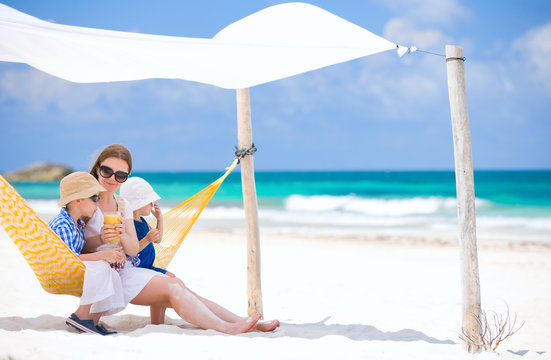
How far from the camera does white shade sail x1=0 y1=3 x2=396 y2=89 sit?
2109mm

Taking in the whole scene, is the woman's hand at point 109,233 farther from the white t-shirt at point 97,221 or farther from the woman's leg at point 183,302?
the woman's leg at point 183,302

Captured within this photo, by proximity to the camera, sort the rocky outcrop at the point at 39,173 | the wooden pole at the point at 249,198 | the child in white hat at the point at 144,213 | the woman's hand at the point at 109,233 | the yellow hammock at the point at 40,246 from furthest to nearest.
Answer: the rocky outcrop at the point at 39,173
the wooden pole at the point at 249,198
the child in white hat at the point at 144,213
the woman's hand at the point at 109,233
the yellow hammock at the point at 40,246

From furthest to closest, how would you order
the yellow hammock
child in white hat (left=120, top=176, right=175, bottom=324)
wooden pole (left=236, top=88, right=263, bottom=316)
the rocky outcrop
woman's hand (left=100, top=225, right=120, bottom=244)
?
1. the rocky outcrop
2. wooden pole (left=236, top=88, right=263, bottom=316)
3. child in white hat (left=120, top=176, right=175, bottom=324)
4. woman's hand (left=100, top=225, right=120, bottom=244)
5. the yellow hammock

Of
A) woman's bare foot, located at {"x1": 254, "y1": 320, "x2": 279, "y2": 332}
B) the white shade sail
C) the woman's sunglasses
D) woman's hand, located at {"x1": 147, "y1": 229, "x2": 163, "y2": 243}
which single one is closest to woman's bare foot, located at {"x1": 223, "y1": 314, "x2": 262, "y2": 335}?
woman's bare foot, located at {"x1": 254, "y1": 320, "x2": 279, "y2": 332}

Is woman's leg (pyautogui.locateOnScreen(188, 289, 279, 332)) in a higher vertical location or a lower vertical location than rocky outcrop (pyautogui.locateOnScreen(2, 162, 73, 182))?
lower

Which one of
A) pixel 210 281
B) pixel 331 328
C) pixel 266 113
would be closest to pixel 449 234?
pixel 210 281

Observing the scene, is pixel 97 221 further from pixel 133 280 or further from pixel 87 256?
pixel 133 280

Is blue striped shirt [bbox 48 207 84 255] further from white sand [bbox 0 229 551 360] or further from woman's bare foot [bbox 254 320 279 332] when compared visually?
woman's bare foot [bbox 254 320 279 332]

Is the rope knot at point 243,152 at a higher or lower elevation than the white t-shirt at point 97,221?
higher

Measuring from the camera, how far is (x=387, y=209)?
47.3 ft

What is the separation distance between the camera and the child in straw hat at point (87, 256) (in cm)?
207

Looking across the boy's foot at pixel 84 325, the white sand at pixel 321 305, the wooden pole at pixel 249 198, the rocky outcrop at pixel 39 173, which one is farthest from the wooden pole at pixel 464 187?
the rocky outcrop at pixel 39 173

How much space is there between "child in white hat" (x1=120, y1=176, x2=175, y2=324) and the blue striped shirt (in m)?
0.28

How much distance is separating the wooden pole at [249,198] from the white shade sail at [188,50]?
397mm
